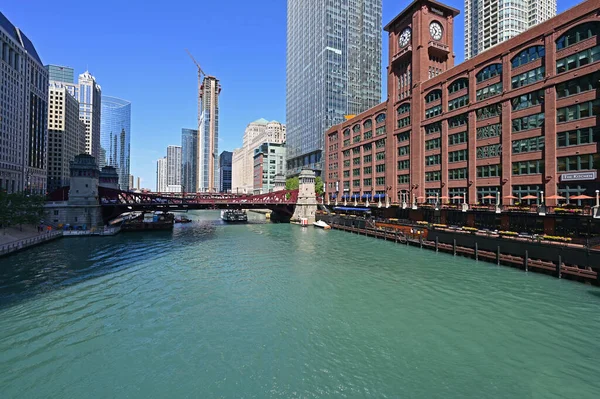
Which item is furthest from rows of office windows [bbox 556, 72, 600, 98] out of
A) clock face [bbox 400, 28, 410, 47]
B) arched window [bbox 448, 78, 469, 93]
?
clock face [bbox 400, 28, 410, 47]

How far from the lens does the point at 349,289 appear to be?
1111 inches

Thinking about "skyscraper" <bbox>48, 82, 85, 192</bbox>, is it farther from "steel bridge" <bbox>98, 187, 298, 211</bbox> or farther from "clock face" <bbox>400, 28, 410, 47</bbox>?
"clock face" <bbox>400, 28, 410, 47</bbox>

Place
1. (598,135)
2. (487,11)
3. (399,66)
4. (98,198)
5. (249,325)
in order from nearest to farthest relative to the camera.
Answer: (249,325) → (598,135) → (98,198) → (399,66) → (487,11)

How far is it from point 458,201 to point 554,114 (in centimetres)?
2074

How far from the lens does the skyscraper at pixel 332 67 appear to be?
130 metres

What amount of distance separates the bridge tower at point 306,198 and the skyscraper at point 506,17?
427 ft

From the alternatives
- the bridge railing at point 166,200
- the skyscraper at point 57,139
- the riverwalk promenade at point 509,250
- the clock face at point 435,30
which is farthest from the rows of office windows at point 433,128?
the skyscraper at point 57,139

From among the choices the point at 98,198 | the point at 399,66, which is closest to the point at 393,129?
the point at 399,66

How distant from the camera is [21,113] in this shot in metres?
143

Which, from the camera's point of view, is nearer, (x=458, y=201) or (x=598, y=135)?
(x=598, y=135)

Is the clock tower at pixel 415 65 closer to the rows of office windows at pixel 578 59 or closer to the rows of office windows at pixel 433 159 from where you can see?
the rows of office windows at pixel 433 159

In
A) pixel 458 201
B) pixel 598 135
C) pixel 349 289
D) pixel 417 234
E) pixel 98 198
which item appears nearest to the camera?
pixel 349 289

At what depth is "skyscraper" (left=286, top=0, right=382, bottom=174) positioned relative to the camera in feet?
427

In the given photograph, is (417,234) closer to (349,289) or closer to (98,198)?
(349,289)
